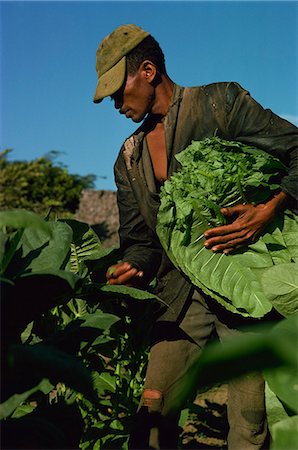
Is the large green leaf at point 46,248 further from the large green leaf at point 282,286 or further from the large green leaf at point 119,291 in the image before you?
the large green leaf at point 282,286

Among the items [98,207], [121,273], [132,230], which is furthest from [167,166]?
[98,207]

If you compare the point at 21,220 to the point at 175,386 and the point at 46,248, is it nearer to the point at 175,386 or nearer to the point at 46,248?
the point at 46,248

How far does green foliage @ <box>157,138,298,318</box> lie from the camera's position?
2836 millimetres

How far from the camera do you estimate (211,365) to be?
0.75m

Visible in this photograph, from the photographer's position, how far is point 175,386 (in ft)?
10.9

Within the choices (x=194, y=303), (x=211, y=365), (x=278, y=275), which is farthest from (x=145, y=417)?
(x=211, y=365)

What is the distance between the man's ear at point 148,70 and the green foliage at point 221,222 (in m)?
0.47

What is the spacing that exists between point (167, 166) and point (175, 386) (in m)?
0.99

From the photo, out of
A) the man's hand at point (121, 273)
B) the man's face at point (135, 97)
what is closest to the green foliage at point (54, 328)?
the man's hand at point (121, 273)

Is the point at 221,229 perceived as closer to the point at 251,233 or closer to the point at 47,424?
the point at 251,233

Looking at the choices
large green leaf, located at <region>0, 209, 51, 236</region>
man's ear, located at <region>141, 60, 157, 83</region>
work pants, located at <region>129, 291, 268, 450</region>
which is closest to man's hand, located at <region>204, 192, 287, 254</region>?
work pants, located at <region>129, 291, 268, 450</region>

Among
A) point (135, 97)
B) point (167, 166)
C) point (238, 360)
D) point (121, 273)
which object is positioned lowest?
point (238, 360)

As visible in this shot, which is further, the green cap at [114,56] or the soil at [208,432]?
the soil at [208,432]

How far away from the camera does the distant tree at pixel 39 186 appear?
14.8 m
